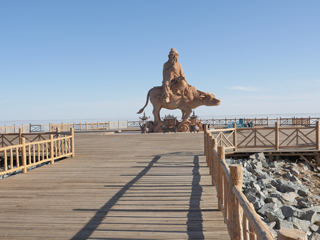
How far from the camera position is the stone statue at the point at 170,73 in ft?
74.0

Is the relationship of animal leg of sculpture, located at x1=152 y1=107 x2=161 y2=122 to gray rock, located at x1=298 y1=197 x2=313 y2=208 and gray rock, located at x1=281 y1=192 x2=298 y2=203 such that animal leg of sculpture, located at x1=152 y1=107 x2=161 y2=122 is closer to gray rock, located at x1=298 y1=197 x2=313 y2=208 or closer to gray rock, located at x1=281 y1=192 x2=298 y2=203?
gray rock, located at x1=281 y1=192 x2=298 y2=203

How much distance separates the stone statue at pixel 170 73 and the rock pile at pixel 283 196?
1204 centimetres

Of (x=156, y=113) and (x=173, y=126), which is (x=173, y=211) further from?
(x=156, y=113)

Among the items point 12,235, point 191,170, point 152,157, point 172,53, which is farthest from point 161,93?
point 12,235

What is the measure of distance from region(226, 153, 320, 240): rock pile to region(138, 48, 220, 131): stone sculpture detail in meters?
11.9

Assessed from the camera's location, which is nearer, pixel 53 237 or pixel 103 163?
pixel 53 237

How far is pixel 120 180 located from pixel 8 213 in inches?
103

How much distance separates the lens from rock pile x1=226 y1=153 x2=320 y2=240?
561 centimetres

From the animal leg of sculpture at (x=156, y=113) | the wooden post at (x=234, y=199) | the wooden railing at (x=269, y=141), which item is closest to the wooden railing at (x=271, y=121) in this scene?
the animal leg of sculpture at (x=156, y=113)

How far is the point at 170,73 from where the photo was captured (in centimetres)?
2284

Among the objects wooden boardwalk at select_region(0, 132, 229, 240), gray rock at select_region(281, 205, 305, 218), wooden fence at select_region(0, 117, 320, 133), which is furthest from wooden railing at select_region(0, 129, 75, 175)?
wooden fence at select_region(0, 117, 320, 133)

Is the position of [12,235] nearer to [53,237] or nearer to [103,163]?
[53,237]

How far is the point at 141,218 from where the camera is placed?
13.3ft

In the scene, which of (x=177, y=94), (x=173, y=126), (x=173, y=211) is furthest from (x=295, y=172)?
(x=177, y=94)
